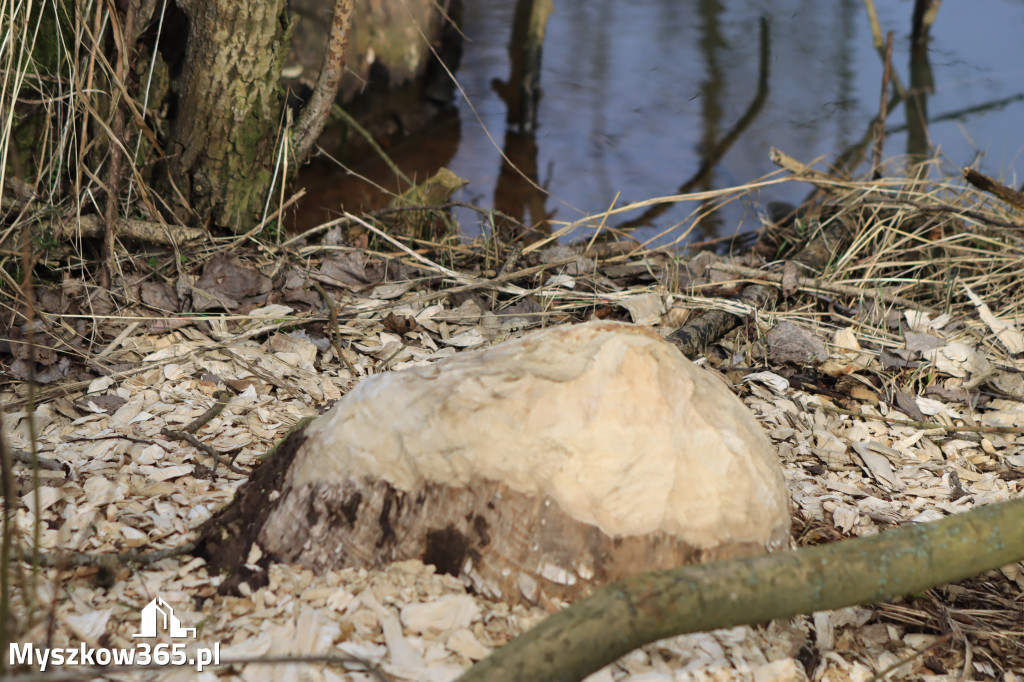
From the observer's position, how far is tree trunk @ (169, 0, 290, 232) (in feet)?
8.76

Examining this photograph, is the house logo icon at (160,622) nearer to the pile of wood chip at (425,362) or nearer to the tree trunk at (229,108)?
the pile of wood chip at (425,362)

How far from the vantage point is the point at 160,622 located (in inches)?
51.8

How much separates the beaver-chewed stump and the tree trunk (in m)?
1.66

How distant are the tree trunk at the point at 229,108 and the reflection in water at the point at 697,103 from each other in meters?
2.04

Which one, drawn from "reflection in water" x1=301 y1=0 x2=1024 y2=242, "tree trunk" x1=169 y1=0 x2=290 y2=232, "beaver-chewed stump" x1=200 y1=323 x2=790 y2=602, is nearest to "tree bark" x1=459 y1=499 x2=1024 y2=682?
"beaver-chewed stump" x1=200 y1=323 x2=790 y2=602

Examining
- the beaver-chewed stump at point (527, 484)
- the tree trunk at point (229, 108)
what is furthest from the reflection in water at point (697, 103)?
the beaver-chewed stump at point (527, 484)

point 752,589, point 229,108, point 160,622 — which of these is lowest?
point 160,622

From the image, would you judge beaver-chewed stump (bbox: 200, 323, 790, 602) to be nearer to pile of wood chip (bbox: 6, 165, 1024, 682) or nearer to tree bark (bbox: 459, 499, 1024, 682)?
pile of wood chip (bbox: 6, 165, 1024, 682)

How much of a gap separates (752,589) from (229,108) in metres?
2.43

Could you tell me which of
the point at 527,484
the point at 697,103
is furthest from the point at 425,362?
the point at 697,103

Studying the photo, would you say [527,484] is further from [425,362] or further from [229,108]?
[229,108]

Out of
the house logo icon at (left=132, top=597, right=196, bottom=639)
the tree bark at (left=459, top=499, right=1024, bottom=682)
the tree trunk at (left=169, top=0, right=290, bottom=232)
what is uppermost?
the tree trunk at (left=169, top=0, right=290, bottom=232)

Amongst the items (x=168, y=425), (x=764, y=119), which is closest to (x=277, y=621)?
(x=168, y=425)

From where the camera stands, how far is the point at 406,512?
4.73 feet
